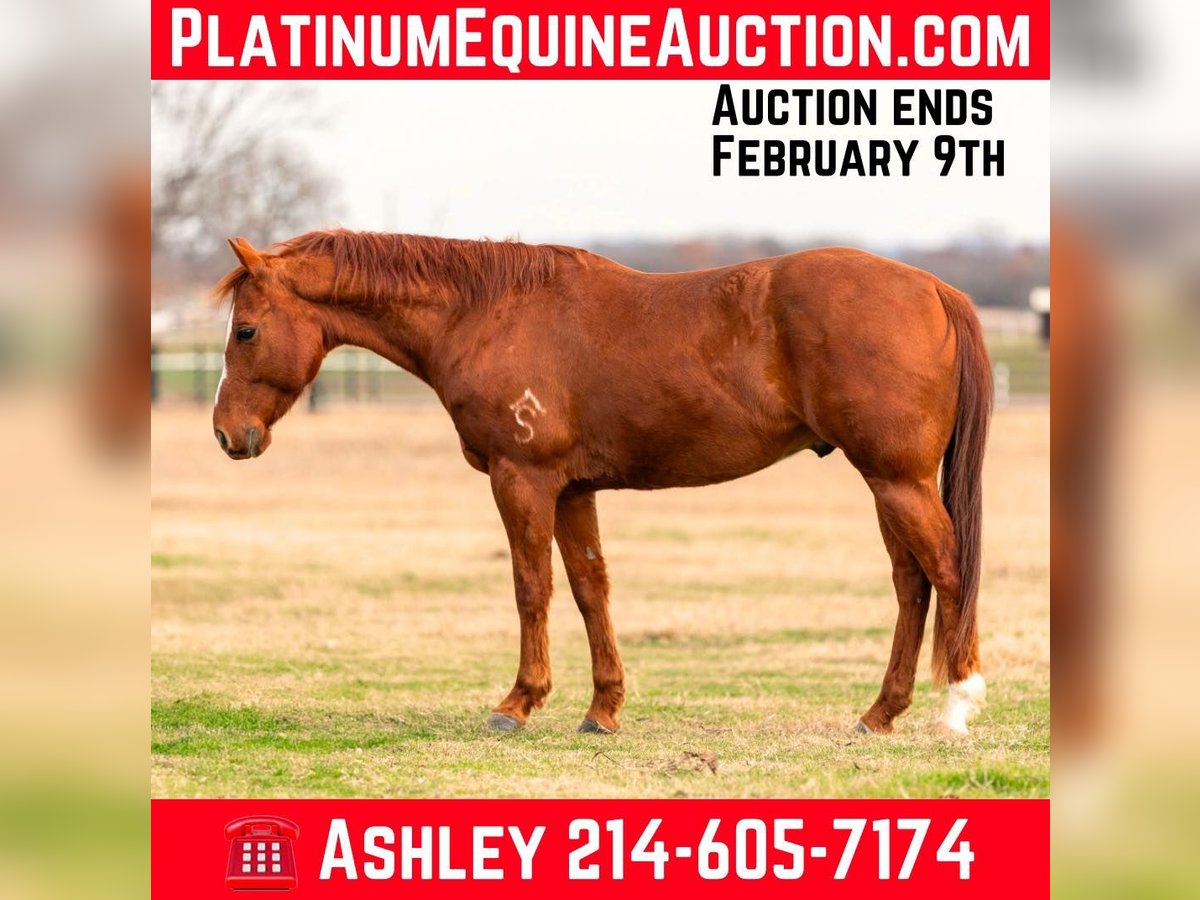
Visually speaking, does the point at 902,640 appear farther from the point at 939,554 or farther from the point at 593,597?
the point at 593,597

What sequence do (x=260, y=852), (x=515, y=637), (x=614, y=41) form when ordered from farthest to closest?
(x=515, y=637)
(x=614, y=41)
(x=260, y=852)

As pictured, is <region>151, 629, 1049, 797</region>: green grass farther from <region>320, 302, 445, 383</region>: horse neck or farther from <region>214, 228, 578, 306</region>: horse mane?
<region>214, 228, 578, 306</region>: horse mane

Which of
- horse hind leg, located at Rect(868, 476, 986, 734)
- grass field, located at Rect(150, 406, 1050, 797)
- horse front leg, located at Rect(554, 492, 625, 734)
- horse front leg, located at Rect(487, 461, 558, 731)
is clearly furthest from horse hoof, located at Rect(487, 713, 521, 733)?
horse hind leg, located at Rect(868, 476, 986, 734)

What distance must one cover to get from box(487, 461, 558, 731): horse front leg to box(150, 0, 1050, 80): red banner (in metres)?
2.10

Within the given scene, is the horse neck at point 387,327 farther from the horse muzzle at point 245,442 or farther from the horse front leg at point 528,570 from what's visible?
the horse front leg at point 528,570

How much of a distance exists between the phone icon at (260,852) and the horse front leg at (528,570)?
8.11ft

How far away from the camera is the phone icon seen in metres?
5.21

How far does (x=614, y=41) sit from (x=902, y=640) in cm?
337

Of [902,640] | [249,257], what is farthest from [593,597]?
[249,257]

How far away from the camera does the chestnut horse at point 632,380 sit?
719 centimetres

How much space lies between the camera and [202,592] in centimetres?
1378

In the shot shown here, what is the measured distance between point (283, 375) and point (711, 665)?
460 cm

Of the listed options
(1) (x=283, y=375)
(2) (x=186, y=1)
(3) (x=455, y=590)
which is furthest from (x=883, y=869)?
(3) (x=455, y=590)

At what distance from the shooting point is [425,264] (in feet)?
26.1
